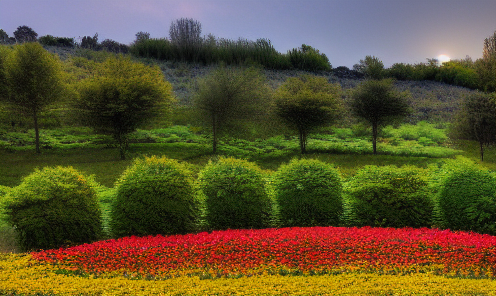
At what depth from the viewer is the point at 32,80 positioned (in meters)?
28.9

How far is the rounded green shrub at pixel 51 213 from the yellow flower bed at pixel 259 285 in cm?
276

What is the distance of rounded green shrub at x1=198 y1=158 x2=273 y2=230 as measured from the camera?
478 inches

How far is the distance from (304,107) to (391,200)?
60.2ft

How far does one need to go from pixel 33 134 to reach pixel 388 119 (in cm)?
2942

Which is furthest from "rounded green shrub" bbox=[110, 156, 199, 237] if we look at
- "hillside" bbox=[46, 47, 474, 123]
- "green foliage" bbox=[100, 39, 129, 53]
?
"green foliage" bbox=[100, 39, 129, 53]

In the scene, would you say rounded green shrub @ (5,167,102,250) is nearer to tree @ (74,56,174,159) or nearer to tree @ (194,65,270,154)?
tree @ (74,56,174,159)

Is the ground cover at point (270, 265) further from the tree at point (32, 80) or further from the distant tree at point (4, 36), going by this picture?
the distant tree at point (4, 36)

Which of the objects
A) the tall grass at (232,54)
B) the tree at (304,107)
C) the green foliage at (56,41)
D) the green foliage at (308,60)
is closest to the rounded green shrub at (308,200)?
the tree at (304,107)

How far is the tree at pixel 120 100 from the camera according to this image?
27.8 m

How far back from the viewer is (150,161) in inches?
506

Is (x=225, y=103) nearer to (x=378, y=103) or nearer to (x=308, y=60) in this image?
(x=378, y=103)

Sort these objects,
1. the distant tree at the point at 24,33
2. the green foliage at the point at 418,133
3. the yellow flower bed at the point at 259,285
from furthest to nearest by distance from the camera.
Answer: the distant tree at the point at 24,33 < the green foliage at the point at 418,133 < the yellow flower bed at the point at 259,285

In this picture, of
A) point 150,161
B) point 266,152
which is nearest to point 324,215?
point 150,161

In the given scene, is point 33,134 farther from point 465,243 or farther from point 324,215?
point 465,243
